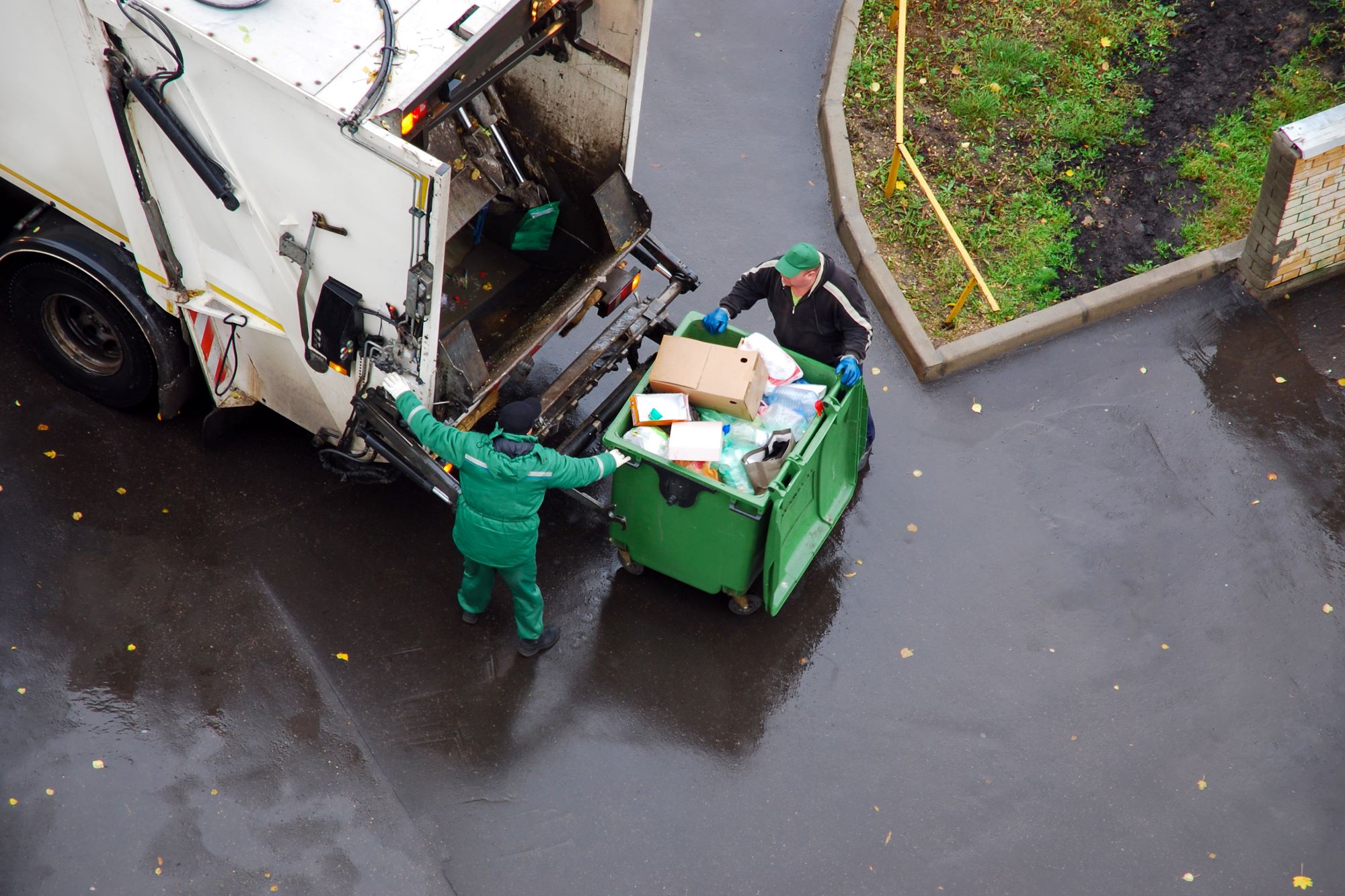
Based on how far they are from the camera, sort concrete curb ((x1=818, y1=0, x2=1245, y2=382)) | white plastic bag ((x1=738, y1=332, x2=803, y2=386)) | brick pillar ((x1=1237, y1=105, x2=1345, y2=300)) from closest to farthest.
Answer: white plastic bag ((x1=738, y1=332, x2=803, y2=386)) → brick pillar ((x1=1237, y1=105, x2=1345, y2=300)) → concrete curb ((x1=818, y1=0, x2=1245, y2=382))

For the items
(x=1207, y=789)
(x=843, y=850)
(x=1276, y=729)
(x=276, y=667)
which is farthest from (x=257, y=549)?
(x=1276, y=729)

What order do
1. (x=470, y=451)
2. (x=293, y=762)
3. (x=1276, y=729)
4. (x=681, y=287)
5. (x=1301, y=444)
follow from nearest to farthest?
(x=470, y=451) < (x=293, y=762) < (x=1276, y=729) < (x=681, y=287) < (x=1301, y=444)

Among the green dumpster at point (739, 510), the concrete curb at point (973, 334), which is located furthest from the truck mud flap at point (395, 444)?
the concrete curb at point (973, 334)

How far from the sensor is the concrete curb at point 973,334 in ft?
22.8

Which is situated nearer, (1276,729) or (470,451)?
(470,451)

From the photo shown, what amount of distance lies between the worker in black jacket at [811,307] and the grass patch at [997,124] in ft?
4.91

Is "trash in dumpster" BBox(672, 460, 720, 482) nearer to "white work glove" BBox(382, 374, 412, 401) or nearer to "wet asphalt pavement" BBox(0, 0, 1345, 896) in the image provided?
"wet asphalt pavement" BBox(0, 0, 1345, 896)

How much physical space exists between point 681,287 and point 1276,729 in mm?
3689

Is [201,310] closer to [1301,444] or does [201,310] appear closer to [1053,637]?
[1053,637]

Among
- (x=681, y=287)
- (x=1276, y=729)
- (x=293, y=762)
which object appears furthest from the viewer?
(x=681, y=287)

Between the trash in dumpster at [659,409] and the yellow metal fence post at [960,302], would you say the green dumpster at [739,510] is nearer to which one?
the trash in dumpster at [659,409]

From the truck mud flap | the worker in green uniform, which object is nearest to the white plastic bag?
the worker in green uniform

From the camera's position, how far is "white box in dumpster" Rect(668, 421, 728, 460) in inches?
205

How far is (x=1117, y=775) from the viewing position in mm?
5410
